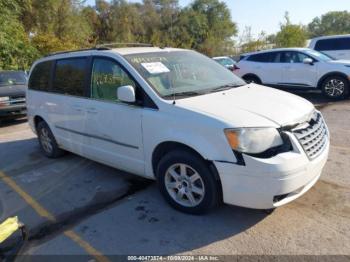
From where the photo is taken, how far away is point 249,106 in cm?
359

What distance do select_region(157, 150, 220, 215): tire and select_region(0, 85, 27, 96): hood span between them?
7690 millimetres

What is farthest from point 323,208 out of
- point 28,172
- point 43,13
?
point 43,13

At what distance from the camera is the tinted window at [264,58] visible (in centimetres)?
1151

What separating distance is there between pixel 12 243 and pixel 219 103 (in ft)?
8.07

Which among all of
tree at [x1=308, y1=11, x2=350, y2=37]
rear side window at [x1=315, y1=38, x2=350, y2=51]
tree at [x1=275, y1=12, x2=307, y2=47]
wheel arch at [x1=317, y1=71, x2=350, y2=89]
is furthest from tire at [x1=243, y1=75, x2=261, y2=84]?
tree at [x1=308, y1=11, x2=350, y2=37]

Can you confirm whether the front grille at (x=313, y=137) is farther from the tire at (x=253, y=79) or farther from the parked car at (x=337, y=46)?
the parked car at (x=337, y=46)

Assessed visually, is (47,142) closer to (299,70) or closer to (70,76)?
(70,76)

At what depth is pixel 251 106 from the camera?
360 centimetres

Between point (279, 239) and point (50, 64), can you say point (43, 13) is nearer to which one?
point (50, 64)

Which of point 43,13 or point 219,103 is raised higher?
point 43,13

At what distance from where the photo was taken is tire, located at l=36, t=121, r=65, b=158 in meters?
5.92

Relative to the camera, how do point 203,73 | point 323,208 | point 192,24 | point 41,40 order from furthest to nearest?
point 192,24, point 41,40, point 203,73, point 323,208

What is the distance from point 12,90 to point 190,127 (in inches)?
334


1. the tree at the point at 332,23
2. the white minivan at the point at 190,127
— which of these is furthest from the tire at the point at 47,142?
the tree at the point at 332,23
